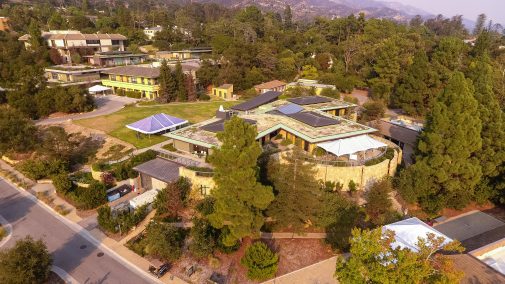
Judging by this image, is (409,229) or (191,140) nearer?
(409,229)

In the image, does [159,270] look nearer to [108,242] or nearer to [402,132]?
[108,242]

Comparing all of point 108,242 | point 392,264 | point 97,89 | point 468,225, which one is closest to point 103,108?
point 97,89

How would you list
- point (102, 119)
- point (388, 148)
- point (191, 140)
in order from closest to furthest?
point (191, 140), point (388, 148), point (102, 119)

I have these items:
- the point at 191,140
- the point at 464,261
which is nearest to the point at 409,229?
the point at 464,261

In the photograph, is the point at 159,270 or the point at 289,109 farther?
the point at 289,109

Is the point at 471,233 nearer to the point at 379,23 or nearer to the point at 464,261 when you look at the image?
the point at 464,261

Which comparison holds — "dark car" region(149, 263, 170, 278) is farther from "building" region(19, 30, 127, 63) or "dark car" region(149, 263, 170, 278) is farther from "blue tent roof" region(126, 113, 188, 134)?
"building" region(19, 30, 127, 63)

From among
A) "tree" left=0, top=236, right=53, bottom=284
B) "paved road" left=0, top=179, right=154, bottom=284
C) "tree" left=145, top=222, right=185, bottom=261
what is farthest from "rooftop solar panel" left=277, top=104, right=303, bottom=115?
"tree" left=0, top=236, right=53, bottom=284
